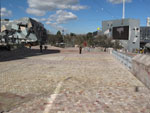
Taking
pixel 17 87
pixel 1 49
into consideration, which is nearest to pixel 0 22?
pixel 1 49

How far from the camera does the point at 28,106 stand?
3.96 metres

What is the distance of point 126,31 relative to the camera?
57312 millimetres

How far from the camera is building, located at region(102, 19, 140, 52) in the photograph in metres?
58.6

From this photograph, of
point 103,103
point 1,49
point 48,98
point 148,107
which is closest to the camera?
point 148,107

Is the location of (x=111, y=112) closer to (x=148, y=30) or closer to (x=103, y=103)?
(x=103, y=103)

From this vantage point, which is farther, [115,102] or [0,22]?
[0,22]

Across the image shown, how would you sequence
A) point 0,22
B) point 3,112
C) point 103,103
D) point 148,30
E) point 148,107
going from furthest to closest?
point 148,30 → point 0,22 → point 103,103 → point 148,107 → point 3,112

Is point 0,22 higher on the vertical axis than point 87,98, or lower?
higher

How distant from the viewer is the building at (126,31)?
2309 inches

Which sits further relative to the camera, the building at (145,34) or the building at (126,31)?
the building at (145,34)

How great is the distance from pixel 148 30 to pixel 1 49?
2853 inches

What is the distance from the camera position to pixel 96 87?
5750 millimetres

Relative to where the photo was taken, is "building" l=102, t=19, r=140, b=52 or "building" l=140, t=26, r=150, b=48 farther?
"building" l=140, t=26, r=150, b=48

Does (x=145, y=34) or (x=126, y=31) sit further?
(x=145, y=34)
